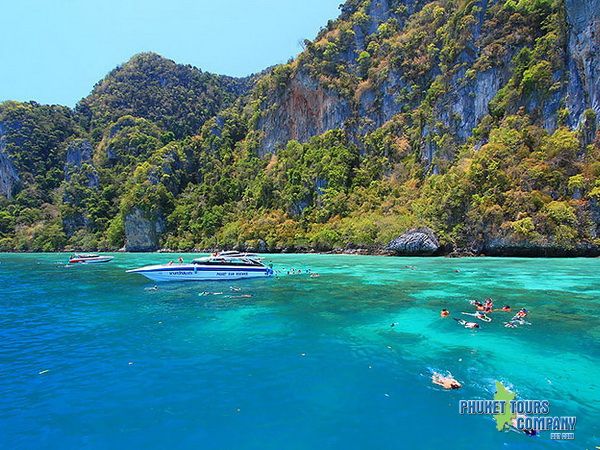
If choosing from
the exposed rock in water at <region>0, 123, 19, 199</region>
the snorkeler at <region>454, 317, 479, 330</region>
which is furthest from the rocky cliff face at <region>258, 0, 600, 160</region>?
the exposed rock in water at <region>0, 123, 19, 199</region>

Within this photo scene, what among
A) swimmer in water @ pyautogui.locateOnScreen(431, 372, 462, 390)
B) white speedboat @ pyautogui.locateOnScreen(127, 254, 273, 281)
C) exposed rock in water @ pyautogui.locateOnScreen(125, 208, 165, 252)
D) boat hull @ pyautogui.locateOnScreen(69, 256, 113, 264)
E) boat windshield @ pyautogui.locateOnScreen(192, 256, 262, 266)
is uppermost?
exposed rock in water @ pyautogui.locateOnScreen(125, 208, 165, 252)

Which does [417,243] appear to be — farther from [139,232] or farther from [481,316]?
[139,232]

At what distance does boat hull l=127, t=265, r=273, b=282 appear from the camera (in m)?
34.1

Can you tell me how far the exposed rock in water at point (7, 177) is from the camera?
4862 inches

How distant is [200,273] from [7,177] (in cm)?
12803

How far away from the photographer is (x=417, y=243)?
198 feet

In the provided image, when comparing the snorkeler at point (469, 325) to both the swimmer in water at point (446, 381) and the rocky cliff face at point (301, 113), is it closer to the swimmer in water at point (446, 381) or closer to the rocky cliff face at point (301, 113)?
the swimmer in water at point (446, 381)

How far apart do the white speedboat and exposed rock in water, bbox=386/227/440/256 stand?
31784mm

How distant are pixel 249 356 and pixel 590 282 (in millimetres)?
29508

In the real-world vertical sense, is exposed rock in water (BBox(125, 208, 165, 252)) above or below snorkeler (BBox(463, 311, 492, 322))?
above

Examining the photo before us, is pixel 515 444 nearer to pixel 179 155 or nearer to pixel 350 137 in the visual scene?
pixel 350 137

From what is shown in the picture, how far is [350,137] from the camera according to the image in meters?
96.9

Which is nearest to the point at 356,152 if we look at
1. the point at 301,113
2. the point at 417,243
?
the point at 301,113

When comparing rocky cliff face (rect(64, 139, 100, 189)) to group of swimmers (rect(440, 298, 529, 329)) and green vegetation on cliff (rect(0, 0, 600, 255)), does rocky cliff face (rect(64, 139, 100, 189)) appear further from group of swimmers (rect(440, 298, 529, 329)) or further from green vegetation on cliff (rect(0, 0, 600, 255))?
group of swimmers (rect(440, 298, 529, 329))
